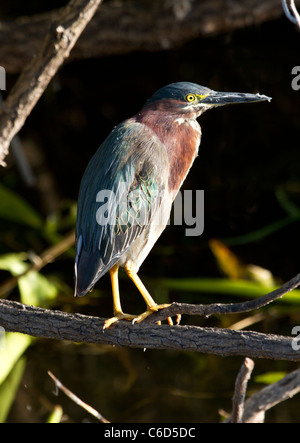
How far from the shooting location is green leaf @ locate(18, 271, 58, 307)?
98.5 inches

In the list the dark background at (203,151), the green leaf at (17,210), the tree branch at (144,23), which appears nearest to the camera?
the tree branch at (144,23)

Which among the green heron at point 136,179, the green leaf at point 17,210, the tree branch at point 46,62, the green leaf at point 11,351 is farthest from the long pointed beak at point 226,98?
the green leaf at point 17,210

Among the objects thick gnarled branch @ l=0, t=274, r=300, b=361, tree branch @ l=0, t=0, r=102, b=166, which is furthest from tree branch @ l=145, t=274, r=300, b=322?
tree branch @ l=0, t=0, r=102, b=166

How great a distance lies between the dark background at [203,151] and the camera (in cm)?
295

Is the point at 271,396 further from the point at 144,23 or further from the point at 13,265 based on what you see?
the point at 144,23

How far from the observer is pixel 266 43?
3025mm

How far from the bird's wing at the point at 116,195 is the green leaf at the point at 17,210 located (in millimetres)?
1319

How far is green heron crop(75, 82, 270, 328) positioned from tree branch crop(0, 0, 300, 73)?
1.21m

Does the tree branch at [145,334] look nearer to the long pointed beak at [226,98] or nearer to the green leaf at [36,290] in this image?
the long pointed beak at [226,98]

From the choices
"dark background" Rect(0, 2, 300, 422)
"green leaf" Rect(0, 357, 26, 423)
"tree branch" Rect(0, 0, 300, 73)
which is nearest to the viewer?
"green leaf" Rect(0, 357, 26, 423)

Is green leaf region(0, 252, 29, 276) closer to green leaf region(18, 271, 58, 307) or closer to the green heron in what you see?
green leaf region(18, 271, 58, 307)
